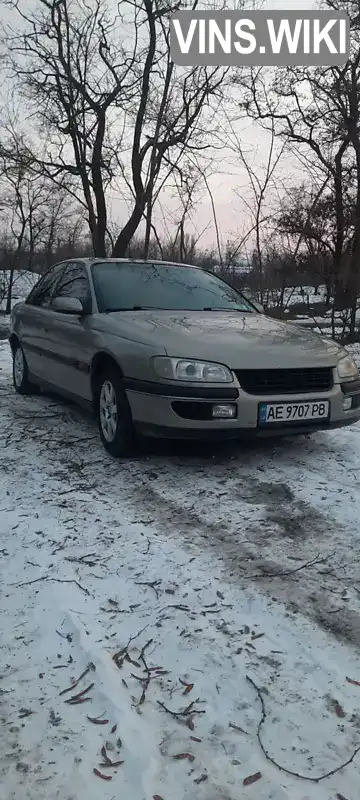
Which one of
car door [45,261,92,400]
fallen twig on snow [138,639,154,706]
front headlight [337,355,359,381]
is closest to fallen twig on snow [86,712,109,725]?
fallen twig on snow [138,639,154,706]

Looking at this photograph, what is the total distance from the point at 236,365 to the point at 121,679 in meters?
2.19

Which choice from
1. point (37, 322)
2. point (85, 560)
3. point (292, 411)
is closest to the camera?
point (85, 560)

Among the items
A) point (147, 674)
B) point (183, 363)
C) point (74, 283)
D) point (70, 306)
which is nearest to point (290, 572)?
point (147, 674)

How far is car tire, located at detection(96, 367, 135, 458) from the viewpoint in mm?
4062

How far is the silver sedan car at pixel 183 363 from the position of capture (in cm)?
376

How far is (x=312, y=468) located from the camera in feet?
13.1

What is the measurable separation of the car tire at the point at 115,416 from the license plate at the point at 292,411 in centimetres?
88

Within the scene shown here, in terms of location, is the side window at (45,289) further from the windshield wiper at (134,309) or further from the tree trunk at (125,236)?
the tree trunk at (125,236)

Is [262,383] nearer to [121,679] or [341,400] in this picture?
[341,400]

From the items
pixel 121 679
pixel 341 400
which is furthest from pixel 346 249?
pixel 121 679

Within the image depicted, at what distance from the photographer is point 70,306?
15.7 feet

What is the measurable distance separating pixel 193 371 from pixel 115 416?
2.38 feet

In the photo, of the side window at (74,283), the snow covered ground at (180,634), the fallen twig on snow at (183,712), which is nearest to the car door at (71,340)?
the side window at (74,283)

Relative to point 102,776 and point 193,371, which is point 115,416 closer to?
point 193,371
